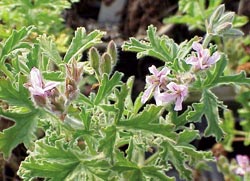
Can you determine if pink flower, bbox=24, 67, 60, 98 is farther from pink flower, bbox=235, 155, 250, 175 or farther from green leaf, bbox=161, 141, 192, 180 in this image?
pink flower, bbox=235, 155, 250, 175

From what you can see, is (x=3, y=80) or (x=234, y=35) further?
(x=234, y=35)

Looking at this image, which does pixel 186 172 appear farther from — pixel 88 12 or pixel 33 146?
pixel 88 12

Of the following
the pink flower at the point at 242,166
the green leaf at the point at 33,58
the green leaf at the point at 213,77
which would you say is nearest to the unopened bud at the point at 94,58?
the green leaf at the point at 33,58

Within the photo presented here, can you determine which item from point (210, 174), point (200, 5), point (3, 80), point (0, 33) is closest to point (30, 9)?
point (0, 33)

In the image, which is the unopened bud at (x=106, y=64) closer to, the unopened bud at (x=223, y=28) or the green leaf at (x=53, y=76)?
the green leaf at (x=53, y=76)

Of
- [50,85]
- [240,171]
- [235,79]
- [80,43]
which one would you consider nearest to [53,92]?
[50,85]
